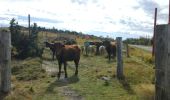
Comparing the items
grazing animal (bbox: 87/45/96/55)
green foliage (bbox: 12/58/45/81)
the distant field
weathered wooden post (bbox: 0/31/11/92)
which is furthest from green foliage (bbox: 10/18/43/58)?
weathered wooden post (bbox: 0/31/11/92)

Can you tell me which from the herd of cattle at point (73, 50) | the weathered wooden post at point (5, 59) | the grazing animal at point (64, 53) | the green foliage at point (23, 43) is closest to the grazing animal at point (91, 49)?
the herd of cattle at point (73, 50)

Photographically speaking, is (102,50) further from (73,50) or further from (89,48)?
(73,50)

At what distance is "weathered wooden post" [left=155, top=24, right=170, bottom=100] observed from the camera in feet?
19.3

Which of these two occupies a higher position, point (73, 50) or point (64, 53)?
point (73, 50)

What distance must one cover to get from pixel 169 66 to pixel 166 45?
12.2 inches

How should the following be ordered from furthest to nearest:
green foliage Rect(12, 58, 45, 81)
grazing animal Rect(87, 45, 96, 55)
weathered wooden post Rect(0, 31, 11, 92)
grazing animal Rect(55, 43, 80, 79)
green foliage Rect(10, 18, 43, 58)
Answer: grazing animal Rect(87, 45, 96, 55) → green foliage Rect(10, 18, 43, 58) → grazing animal Rect(55, 43, 80, 79) → green foliage Rect(12, 58, 45, 81) → weathered wooden post Rect(0, 31, 11, 92)

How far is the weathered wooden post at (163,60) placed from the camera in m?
5.88

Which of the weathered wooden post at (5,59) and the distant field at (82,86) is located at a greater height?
the weathered wooden post at (5,59)

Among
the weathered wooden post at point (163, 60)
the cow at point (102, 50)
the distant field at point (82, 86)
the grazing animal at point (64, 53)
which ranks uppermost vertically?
the weathered wooden post at point (163, 60)

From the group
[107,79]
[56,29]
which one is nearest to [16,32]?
[107,79]

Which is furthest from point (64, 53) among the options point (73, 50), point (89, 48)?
point (89, 48)

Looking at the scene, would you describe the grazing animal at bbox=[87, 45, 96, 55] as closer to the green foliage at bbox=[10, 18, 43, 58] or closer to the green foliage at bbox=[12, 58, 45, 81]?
the green foliage at bbox=[10, 18, 43, 58]

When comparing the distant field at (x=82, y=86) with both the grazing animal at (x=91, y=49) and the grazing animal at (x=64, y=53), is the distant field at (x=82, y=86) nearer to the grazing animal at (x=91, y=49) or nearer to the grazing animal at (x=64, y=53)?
the grazing animal at (x=64, y=53)

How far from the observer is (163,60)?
602cm
